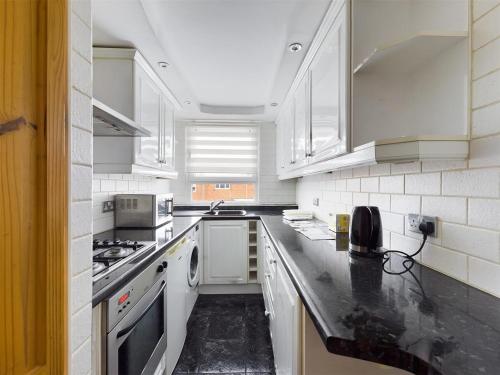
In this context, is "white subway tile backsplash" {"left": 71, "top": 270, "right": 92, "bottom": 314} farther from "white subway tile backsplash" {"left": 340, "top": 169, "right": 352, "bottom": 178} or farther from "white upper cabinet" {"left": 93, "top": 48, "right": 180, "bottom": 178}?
"white subway tile backsplash" {"left": 340, "top": 169, "right": 352, "bottom": 178}

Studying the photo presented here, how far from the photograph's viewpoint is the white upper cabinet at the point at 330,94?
1185mm

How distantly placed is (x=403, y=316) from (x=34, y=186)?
982mm

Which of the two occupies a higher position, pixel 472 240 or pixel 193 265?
pixel 472 240

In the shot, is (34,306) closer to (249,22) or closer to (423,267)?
(423,267)

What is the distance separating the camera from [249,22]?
147 cm

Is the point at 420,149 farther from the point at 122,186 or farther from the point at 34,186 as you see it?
the point at 122,186

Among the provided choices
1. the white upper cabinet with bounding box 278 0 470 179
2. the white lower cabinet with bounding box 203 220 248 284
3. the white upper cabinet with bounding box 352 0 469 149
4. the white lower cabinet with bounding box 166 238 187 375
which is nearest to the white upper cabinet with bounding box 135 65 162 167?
the white lower cabinet with bounding box 166 238 187 375

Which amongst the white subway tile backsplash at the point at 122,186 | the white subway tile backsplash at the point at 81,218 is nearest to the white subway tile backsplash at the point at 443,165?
the white subway tile backsplash at the point at 81,218

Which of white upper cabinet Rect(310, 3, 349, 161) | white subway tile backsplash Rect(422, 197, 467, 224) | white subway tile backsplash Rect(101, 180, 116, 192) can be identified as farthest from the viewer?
white subway tile backsplash Rect(101, 180, 116, 192)

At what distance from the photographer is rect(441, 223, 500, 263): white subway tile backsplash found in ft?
2.46

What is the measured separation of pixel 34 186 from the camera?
49 centimetres

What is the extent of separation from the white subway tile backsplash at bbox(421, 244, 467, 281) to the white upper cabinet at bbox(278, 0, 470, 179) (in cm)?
39

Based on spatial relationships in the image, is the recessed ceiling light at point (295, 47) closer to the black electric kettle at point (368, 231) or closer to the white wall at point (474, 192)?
the white wall at point (474, 192)

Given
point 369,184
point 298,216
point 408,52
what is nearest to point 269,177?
point 298,216
